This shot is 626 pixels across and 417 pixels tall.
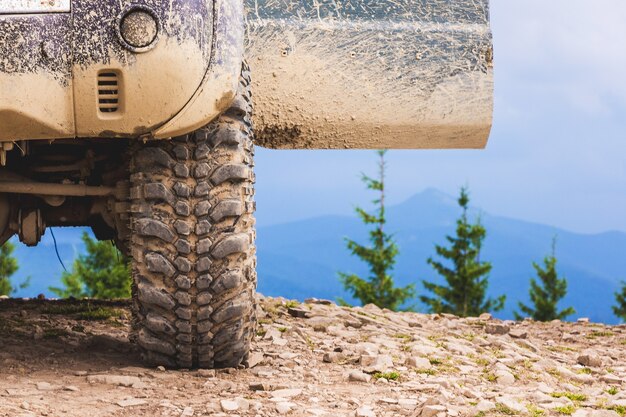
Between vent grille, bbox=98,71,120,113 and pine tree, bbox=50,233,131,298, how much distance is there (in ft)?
51.1

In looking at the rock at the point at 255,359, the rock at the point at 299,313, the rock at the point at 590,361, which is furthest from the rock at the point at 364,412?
the rock at the point at 299,313

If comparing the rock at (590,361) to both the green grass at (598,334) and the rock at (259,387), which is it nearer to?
the green grass at (598,334)

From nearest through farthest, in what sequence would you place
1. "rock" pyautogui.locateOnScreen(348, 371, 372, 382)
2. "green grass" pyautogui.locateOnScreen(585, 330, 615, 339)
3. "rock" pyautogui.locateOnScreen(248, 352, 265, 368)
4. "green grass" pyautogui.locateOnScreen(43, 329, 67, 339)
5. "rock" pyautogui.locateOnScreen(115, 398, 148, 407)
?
"rock" pyautogui.locateOnScreen(115, 398, 148, 407), "rock" pyautogui.locateOnScreen(348, 371, 372, 382), "rock" pyautogui.locateOnScreen(248, 352, 265, 368), "green grass" pyautogui.locateOnScreen(43, 329, 67, 339), "green grass" pyautogui.locateOnScreen(585, 330, 615, 339)

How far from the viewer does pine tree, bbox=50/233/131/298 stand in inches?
794

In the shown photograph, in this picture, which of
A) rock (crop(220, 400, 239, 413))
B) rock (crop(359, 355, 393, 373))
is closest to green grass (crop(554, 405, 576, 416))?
rock (crop(359, 355, 393, 373))

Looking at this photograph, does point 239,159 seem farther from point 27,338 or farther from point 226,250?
point 27,338

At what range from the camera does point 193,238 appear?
15.2 feet

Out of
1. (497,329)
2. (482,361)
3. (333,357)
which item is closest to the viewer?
(333,357)

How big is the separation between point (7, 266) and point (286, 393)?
17.4 m

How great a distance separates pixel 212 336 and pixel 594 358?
2.63 metres

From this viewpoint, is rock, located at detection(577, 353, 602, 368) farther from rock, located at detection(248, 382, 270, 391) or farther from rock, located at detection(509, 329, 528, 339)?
rock, located at detection(248, 382, 270, 391)

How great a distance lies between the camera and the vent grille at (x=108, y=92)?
4332mm

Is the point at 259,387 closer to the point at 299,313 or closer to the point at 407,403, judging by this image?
the point at 407,403

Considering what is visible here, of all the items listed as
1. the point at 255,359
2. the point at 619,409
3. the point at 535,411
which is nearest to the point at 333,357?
the point at 255,359
